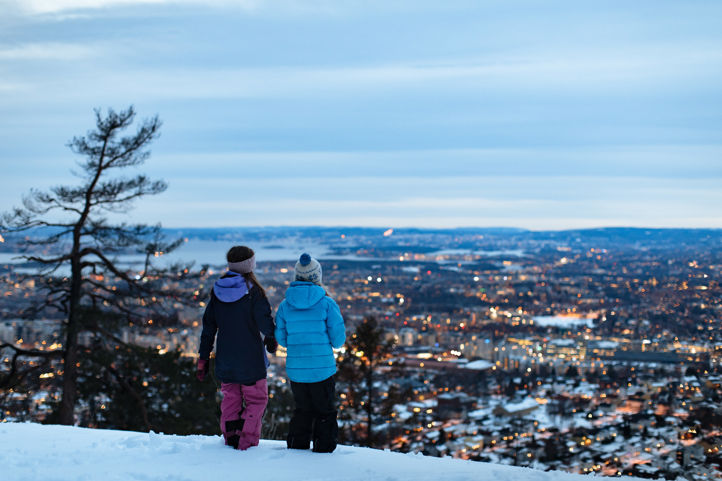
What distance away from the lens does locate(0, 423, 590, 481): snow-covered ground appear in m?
4.20

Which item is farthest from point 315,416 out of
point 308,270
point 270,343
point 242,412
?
point 308,270

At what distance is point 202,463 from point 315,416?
2.89 feet

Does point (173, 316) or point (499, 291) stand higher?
point (173, 316)

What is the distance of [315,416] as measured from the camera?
488 cm

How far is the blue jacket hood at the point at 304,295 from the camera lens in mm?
4664

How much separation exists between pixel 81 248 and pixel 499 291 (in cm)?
5935

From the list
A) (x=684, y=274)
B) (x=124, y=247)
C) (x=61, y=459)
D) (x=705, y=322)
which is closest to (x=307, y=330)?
(x=61, y=459)

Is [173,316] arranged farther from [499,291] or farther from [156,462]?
[499,291]

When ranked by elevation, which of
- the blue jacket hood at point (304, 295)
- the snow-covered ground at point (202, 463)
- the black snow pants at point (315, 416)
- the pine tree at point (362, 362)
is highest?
the blue jacket hood at point (304, 295)

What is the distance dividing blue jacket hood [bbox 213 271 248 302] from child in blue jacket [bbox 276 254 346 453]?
31 cm

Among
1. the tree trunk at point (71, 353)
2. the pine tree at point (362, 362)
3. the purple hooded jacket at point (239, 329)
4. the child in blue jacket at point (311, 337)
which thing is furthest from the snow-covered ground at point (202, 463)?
the pine tree at point (362, 362)

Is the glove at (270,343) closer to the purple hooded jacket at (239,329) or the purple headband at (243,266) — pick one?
the purple hooded jacket at (239,329)

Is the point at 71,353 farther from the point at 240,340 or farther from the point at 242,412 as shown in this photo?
the point at 240,340

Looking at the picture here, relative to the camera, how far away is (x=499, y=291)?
6744 cm
